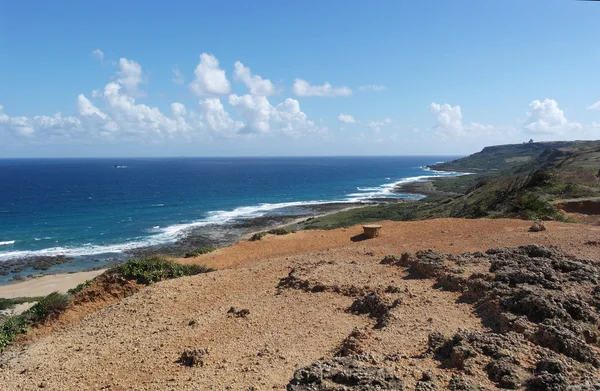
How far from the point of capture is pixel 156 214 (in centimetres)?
6475

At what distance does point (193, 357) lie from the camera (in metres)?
8.64

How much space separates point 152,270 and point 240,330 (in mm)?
8231

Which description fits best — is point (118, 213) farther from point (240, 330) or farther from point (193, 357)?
point (193, 357)

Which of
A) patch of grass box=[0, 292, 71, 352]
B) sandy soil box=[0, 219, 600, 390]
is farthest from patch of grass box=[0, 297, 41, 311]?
sandy soil box=[0, 219, 600, 390]

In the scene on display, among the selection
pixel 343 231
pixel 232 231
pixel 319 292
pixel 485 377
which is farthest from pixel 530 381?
pixel 232 231

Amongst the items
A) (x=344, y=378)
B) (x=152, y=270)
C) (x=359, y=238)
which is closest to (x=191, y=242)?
(x=359, y=238)

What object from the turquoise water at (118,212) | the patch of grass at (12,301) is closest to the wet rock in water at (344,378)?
the patch of grass at (12,301)

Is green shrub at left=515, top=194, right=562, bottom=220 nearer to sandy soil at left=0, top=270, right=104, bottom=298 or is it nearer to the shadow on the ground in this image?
the shadow on the ground

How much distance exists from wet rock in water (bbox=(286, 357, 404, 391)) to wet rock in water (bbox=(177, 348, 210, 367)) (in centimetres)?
292

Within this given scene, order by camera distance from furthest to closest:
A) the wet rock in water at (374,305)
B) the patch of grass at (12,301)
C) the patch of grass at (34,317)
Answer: the patch of grass at (12,301) < the patch of grass at (34,317) < the wet rock in water at (374,305)

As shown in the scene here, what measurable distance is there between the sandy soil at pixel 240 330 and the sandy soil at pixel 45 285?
73.9 feet

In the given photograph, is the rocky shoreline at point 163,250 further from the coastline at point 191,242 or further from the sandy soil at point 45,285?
the sandy soil at point 45,285

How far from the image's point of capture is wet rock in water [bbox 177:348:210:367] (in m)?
8.52

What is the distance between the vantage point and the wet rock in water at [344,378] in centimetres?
611
